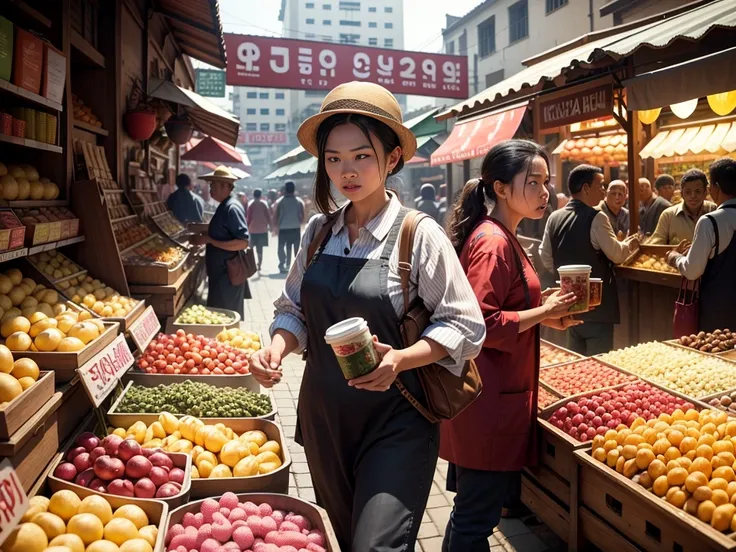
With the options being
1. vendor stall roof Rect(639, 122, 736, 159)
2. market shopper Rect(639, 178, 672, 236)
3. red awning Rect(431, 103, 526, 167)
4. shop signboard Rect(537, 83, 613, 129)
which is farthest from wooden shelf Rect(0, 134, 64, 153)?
vendor stall roof Rect(639, 122, 736, 159)

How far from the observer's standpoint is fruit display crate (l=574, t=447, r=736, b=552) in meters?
2.54

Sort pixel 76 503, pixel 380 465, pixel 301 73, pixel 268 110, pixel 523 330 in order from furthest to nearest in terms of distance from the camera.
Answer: pixel 268 110, pixel 301 73, pixel 523 330, pixel 76 503, pixel 380 465

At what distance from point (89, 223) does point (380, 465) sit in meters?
3.78

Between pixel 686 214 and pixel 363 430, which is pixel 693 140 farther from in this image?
pixel 363 430

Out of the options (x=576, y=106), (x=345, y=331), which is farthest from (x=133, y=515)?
(x=576, y=106)

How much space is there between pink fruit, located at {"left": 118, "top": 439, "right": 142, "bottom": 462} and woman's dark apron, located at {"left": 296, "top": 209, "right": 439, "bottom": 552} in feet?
3.34

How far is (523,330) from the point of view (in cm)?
291

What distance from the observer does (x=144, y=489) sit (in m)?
2.75

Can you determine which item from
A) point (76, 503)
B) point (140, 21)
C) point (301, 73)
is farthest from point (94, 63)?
point (301, 73)

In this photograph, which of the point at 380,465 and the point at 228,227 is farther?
the point at 228,227

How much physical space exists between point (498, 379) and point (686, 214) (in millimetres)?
4847

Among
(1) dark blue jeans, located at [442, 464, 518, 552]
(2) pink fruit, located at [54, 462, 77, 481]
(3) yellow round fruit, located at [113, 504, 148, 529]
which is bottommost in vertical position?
(1) dark blue jeans, located at [442, 464, 518, 552]

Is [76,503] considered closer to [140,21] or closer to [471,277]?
[471,277]

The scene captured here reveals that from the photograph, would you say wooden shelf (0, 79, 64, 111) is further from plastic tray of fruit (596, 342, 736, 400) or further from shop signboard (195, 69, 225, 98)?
shop signboard (195, 69, 225, 98)
